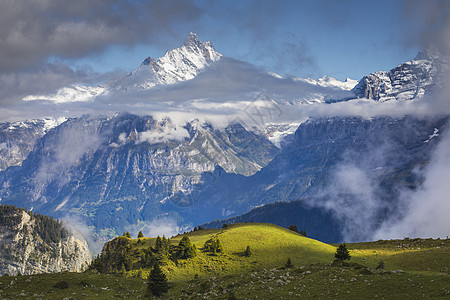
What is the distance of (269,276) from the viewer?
65.2 metres

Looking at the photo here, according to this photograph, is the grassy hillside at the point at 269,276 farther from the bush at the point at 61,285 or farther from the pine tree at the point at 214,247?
the pine tree at the point at 214,247

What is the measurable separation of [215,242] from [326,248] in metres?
30.1

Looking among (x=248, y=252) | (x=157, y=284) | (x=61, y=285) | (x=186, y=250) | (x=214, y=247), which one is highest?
(x=214, y=247)

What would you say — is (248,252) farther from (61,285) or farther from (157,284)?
(61,285)

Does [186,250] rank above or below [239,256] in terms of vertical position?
above

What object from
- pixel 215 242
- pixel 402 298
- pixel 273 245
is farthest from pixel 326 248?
pixel 402 298

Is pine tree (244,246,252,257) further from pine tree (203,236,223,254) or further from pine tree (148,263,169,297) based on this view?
pine tree (148,263,169,297)

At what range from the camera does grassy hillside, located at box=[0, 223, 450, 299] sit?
50.2m

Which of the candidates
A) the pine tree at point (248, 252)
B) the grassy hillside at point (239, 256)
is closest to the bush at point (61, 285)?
the grassy hillside at point (239, 256)

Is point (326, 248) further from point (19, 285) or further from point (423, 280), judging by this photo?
point (19, 285)

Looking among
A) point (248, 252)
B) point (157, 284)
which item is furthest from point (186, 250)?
point (157, 284)

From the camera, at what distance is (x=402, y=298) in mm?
44188

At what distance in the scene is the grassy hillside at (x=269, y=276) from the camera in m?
50.2

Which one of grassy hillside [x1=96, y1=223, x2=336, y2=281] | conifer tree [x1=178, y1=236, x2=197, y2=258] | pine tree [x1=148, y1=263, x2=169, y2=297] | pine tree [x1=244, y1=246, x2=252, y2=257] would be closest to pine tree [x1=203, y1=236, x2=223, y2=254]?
grassy hillside [x1=96, y1=223, x2=336, y2=281]
